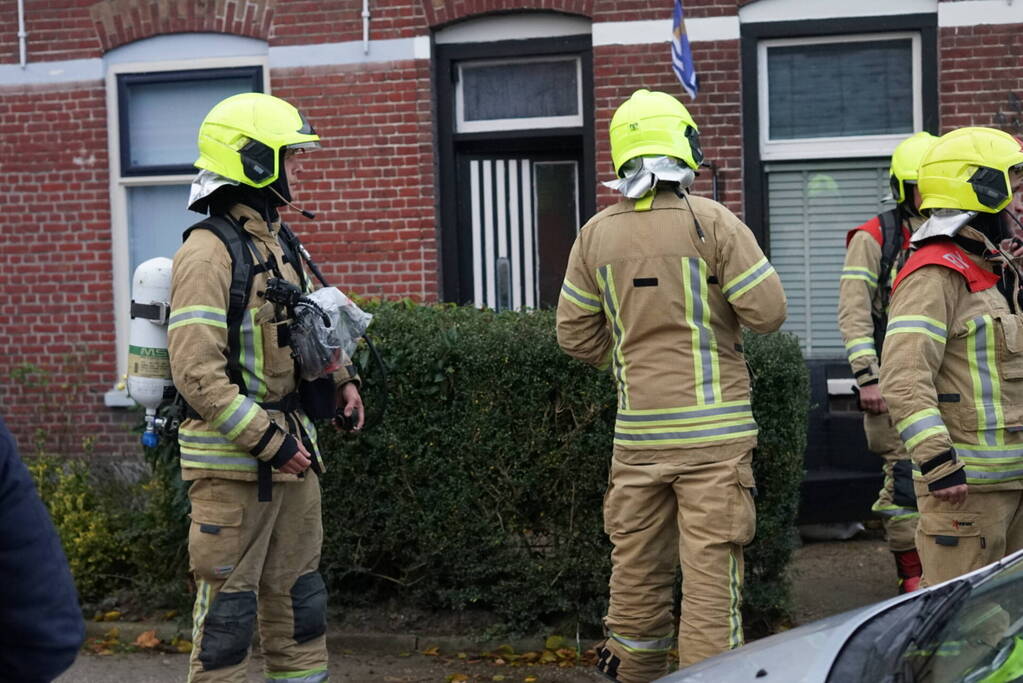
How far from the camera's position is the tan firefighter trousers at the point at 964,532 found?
421 cm

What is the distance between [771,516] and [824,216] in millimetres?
3799

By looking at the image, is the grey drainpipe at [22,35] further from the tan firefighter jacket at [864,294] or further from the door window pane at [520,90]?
the tan firefighter jacket at [864,294]

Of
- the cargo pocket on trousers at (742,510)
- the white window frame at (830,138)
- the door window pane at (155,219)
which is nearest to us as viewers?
the cargo pocket on trousers at (742,510)

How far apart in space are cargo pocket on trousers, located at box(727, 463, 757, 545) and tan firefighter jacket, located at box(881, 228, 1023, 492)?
0.57 metres

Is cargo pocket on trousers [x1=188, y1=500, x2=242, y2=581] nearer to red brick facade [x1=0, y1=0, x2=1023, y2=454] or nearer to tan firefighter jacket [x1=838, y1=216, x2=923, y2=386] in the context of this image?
tan firefighter jacket [x1=838, y1=216, x2=923, y2=386]

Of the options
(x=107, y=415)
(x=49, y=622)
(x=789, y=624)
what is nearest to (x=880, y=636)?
(x=49, y=622)

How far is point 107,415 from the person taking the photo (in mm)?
9758

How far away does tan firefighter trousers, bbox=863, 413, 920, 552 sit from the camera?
20.2 ft

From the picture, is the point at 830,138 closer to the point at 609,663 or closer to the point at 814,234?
the point at 814,234

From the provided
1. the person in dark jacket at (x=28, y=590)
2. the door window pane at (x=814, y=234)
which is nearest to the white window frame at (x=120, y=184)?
the door window pane at (x=814, y=234)

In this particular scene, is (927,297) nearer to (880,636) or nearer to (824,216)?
(880,636)

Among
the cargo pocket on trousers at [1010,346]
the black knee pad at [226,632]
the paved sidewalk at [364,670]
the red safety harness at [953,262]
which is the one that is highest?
the red safety harness at [953,262]

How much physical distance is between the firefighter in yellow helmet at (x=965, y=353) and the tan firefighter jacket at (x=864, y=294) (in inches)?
64.7

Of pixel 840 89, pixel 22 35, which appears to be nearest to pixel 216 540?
pixel 840 89
